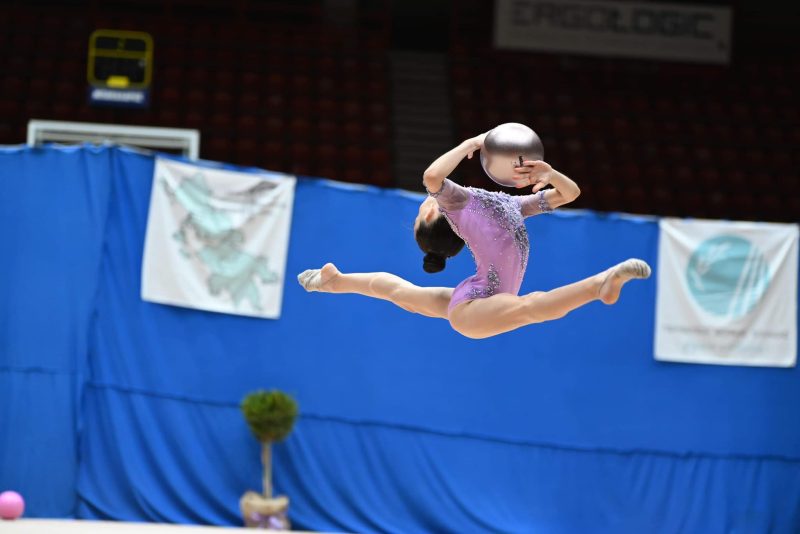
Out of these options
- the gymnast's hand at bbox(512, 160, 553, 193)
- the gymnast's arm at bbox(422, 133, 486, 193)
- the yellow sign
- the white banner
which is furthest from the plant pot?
the white banner

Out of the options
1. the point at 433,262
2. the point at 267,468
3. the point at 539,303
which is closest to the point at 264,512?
the point at 267,468

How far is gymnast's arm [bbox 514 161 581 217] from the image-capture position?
10.4 feet

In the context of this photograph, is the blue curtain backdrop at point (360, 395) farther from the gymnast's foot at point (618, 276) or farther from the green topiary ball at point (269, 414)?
the gymnast's foot at point (618, 276)

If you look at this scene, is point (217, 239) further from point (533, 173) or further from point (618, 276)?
point (618, 276)

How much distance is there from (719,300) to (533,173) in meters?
3.44

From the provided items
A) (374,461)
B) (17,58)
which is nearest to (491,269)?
(374,461)

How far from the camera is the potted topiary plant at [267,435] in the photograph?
5629 millimetres

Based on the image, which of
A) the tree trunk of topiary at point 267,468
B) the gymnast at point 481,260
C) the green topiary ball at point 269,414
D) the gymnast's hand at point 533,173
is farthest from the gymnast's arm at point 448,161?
the tree trunk of topiary at point 267,468

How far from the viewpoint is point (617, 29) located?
11.1 m

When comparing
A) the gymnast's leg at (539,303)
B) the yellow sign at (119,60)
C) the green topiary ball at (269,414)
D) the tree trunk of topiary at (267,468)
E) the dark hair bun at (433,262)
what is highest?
the yellow sign at (119,60)

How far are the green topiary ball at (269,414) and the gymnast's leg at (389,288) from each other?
1.88 metres

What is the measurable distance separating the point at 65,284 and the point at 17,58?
16.4 ft

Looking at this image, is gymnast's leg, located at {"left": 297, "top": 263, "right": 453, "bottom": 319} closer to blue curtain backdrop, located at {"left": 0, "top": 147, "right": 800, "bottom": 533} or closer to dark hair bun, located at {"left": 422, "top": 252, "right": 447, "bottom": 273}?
dark hair bun, located at {"left": 422, "top": 252, "right": 447, "bottom": 273}

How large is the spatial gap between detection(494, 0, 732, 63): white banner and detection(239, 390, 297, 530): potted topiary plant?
6.51m
